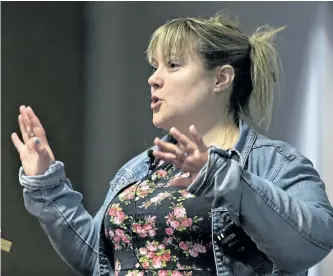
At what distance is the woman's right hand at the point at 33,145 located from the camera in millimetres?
1013

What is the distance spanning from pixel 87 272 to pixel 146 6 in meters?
0.85

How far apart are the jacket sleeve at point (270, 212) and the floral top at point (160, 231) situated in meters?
0.13

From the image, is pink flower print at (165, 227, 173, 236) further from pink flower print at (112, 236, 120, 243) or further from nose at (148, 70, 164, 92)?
nose at (148, 70, 164, 92)

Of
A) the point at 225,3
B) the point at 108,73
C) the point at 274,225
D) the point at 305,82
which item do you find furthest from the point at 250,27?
the point at 274,225

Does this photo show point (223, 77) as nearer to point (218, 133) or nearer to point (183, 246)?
point (218, 133)

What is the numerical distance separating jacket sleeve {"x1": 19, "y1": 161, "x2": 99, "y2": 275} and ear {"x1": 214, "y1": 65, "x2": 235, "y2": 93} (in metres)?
0.31

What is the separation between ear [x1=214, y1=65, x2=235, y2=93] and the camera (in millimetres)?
1050

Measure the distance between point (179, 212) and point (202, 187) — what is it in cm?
19

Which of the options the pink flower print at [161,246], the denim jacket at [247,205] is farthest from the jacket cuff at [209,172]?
the pink flower print at [161,246]

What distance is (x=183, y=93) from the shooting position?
3.37 feet

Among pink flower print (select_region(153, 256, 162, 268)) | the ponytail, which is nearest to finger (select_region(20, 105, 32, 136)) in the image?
pink flower print (select_region(153, 256, 162, 268))

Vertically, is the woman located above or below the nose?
below

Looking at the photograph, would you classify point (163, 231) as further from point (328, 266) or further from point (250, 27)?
point (250, 27)

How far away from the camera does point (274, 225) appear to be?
2.64 ft
